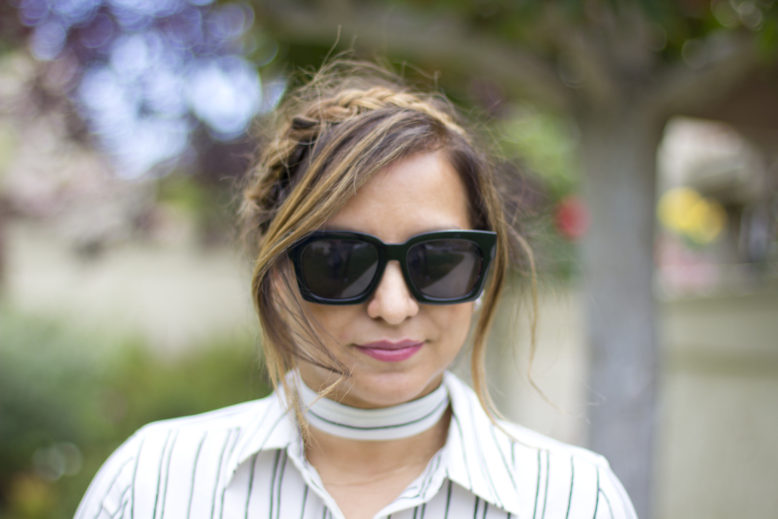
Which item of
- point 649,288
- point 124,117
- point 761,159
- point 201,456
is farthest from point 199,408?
point 761,159

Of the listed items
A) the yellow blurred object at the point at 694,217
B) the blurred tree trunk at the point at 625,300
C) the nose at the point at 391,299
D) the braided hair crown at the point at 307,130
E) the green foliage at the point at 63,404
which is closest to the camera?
the nose at the point at 391,299

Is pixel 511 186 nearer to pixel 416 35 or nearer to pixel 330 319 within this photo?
pixel 330 319

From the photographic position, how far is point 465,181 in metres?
1.19

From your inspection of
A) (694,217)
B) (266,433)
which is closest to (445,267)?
(266,433)

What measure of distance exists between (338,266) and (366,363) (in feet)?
0.56

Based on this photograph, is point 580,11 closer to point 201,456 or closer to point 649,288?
point 649,288

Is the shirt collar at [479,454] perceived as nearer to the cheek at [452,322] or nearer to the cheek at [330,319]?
the cheek at [452,322]

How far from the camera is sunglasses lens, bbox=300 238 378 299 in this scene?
107 centimetres

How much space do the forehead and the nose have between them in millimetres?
56

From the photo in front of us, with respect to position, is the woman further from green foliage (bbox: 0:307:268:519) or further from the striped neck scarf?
green foliage (bbox: 0:307:268:519)

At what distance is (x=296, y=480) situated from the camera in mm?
1160

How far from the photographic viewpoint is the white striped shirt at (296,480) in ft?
3.67

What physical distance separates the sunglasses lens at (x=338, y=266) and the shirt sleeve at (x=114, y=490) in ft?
1.57

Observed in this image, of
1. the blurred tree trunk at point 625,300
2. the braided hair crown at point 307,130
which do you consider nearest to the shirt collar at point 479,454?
the braided hair crown at point 307,130
